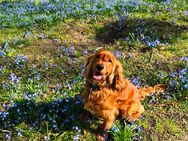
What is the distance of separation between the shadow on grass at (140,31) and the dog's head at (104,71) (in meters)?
2.82

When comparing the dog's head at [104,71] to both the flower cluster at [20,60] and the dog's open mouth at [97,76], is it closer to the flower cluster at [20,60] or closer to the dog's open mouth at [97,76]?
the dog's open mouth at [97,76]

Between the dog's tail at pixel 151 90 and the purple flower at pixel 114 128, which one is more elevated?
the dog's tail at pixel 151 90

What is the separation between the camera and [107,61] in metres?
5.34

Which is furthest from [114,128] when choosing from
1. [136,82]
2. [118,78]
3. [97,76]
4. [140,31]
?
[140,31]

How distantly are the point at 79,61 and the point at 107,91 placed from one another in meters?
2.27

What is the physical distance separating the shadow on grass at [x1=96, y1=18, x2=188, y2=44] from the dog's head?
9.24 ft

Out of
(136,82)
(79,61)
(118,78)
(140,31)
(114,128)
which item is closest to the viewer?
(118,78)

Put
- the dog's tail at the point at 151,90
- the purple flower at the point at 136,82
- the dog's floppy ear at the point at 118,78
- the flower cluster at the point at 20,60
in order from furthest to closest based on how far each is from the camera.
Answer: the flower cluster at the point at 20,60 < the purple flower at the point at 136,82 < the dog's tail at the point at 151,90 < the dog's floppy ear at the point at 118,78

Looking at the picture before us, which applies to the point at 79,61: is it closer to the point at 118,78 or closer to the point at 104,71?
the point at 118,78

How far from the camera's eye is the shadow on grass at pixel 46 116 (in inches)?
231

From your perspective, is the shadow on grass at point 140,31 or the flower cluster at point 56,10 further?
the flower cluster at point 56,10

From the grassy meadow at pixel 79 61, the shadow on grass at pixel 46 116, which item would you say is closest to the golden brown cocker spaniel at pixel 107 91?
the grassy meadow at pixel 79 61

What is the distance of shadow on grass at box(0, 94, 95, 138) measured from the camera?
19.3ft

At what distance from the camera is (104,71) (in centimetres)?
529
